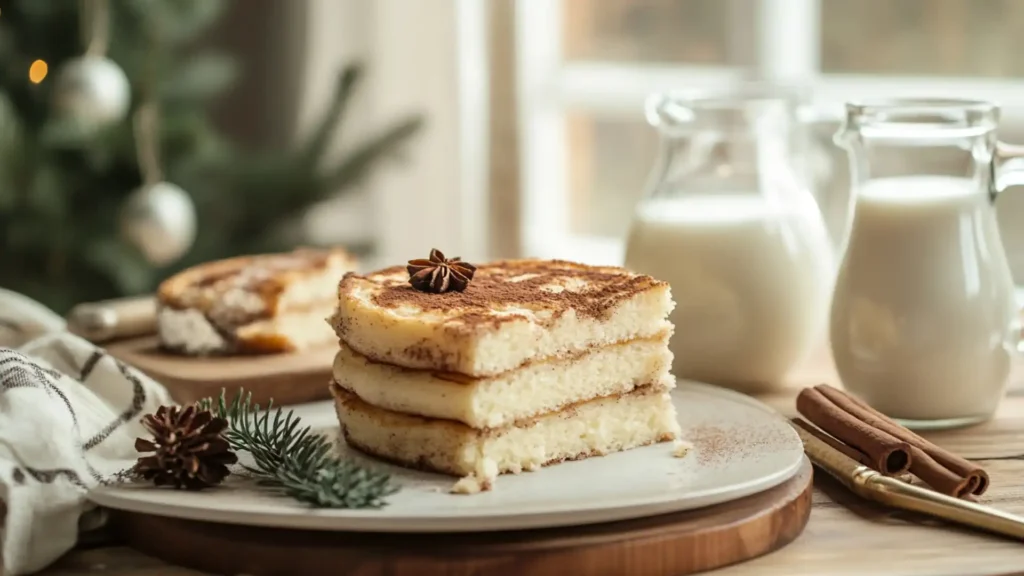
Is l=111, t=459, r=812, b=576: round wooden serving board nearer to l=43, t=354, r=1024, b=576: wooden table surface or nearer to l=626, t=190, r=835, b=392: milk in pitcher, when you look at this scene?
l=43, t=354, r=1024, b=576: wooden table surface

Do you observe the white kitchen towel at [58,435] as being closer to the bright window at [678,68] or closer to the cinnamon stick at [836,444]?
the cinnamon stick at [836,444]

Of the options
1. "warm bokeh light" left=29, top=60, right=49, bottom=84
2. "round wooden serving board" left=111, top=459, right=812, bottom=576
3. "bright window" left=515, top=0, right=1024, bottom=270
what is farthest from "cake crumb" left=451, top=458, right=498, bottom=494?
"warm bokeh light" left=29, top=60, right=49, bottom=84

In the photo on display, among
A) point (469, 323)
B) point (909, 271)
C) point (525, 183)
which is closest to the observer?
point (469, 323)

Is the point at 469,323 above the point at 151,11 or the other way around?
the other way around

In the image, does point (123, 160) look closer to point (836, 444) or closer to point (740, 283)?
point (740, 283)

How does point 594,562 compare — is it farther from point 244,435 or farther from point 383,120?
point 383,120

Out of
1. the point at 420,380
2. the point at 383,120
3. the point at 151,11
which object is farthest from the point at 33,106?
the point at 420,380

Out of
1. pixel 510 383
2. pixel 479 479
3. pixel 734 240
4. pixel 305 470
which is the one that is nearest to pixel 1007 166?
pixel 734 240

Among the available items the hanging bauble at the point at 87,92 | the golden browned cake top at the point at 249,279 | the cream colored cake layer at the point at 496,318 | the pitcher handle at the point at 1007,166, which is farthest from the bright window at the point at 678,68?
the hanging bauble at the point at 87,92
